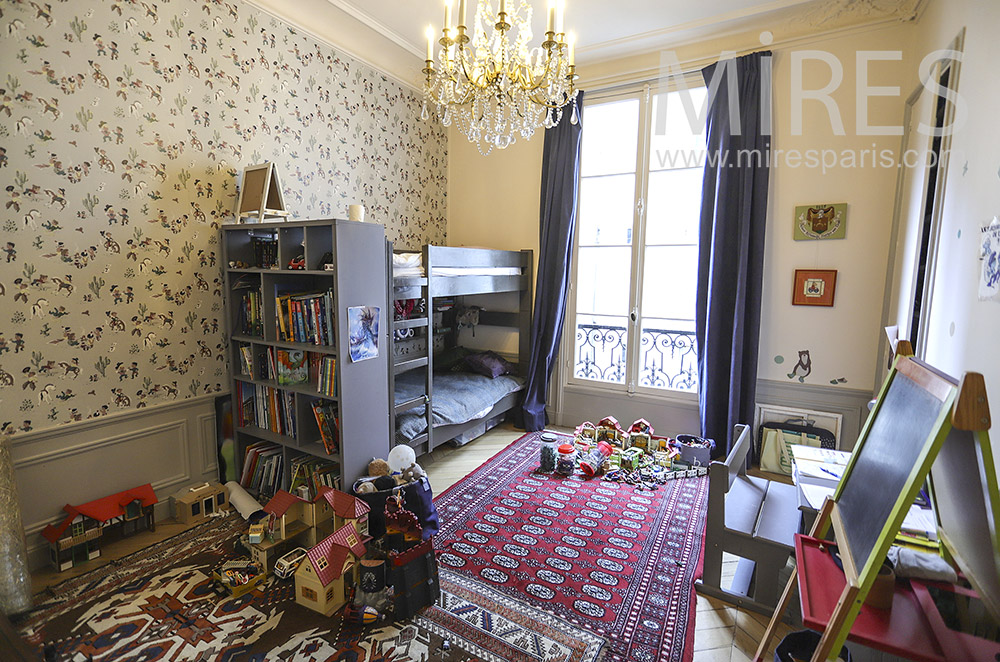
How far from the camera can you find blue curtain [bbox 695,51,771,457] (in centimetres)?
336

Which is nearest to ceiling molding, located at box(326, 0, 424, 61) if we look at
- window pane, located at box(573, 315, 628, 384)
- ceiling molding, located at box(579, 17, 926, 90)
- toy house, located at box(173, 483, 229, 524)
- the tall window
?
ceiling molding, located at box(579, 17, 926, 90)

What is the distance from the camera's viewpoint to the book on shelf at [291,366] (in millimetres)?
2729

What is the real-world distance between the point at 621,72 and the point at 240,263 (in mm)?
3130

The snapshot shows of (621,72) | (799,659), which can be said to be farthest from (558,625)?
(621,72)

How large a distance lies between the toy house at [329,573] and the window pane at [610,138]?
332 centimetres

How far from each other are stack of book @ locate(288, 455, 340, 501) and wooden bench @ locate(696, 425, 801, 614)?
6.26 feet

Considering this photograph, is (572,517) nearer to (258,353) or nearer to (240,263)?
(258,353)

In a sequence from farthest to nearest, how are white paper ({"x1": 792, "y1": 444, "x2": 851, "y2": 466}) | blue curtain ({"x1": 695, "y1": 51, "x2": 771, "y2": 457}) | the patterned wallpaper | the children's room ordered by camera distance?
blue curtain ({"x1": 695, "y1": 51, "x2": 771, "y2": 457}) → white paper ({"x1": 792, "y1": 444, "x2": 851, "y2": 466}) → the patterned wallpaper → the children's room

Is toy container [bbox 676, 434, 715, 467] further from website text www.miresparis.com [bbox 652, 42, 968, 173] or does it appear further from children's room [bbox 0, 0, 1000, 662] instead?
website text www.miresparis.com [bbox 652, 42, 968, 173]

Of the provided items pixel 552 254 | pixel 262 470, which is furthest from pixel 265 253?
pixel 552 254

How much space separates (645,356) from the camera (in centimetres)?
400

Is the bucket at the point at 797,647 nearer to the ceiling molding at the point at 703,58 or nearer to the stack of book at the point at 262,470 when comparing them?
the stack of book at the point at 262,470

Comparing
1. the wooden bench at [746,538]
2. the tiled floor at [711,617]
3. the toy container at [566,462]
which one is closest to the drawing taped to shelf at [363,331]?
the tiled floor at [711,617]

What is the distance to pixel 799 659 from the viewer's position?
4.75 feet
